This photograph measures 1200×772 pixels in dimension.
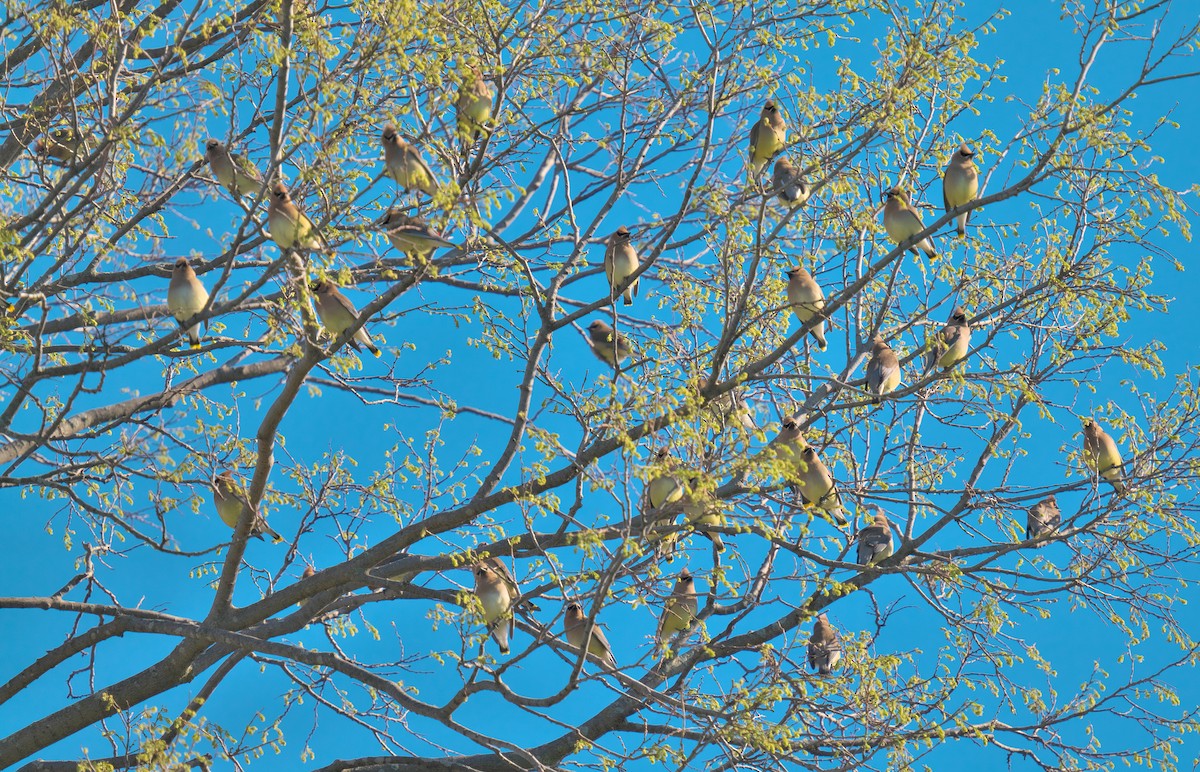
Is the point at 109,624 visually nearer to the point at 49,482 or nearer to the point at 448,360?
the point at 49,482

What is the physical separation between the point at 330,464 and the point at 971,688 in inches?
175

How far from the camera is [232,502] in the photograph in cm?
983

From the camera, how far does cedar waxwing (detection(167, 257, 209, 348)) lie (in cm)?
869

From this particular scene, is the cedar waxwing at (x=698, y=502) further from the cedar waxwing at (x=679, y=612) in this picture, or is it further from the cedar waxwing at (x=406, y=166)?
the cedar waxwing at (x=406, y=166)

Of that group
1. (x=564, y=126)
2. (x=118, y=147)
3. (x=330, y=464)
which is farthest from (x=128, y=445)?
(x=564, y=126)

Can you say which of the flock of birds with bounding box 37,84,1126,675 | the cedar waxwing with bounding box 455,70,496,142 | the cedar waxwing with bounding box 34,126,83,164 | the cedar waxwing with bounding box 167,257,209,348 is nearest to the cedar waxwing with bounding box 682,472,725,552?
the flock of birds with bounding box 37,84,1126,675

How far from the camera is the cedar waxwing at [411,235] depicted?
21.2 feet

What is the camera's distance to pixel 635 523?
7043 mm

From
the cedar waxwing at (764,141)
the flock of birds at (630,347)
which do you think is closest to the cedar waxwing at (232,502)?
the flock of birds at (630,347)

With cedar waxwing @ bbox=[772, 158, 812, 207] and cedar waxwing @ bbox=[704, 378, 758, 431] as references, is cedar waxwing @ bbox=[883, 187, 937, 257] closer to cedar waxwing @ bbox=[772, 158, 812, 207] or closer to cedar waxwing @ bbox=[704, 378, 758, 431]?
cedar waxwing @ bbox=[772, 158, 812, 207]

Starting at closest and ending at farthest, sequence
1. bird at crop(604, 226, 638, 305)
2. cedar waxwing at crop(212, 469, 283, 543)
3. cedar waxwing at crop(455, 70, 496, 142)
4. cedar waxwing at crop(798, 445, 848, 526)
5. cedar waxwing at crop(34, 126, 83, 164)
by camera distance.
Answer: cedar waxwing at crop(455, 70, 496, 142) < cedar waxwing at crop(798, 445, 848, 526) < cedar waxwing at crop(212, 469, 283, 543) < cedar waxwing at crop(34, 126, 83, 164) < bird at crop(604, 226, 638, 305)

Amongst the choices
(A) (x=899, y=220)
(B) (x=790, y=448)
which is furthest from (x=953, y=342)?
(B) (x=790, y=448)

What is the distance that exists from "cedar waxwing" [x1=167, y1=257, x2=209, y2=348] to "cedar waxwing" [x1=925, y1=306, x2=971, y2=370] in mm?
4709

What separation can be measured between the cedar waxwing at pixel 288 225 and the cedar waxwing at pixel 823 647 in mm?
4819
